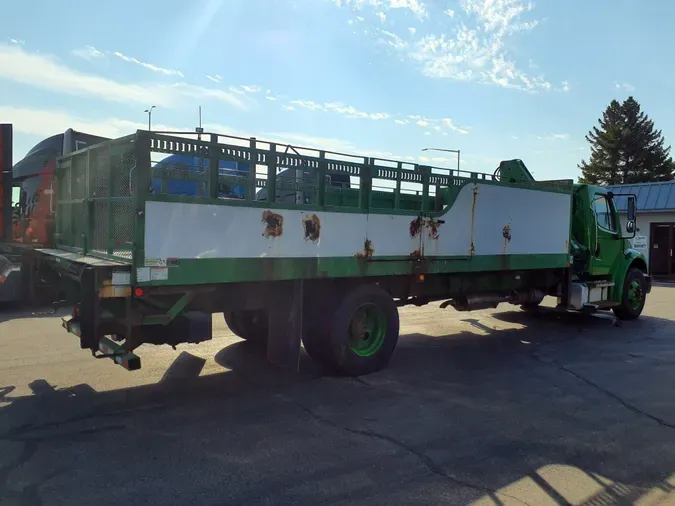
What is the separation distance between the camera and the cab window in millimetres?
10234

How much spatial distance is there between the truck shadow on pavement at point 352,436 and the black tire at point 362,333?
A: 200mm

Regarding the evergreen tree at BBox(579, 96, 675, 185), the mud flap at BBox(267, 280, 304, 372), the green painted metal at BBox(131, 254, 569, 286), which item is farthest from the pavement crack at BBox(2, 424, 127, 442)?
the evergreen tree at BBox(579, 96, 675, 185)

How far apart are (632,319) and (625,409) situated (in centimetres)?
662

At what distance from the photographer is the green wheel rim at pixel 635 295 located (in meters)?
11.1

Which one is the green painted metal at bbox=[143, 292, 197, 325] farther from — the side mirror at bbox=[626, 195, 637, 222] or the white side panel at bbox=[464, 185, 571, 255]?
the side mirror at bbox=[626, 195, 637, 222]

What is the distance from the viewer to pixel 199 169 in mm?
5234

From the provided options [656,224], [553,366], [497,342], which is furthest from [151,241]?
[656,224]

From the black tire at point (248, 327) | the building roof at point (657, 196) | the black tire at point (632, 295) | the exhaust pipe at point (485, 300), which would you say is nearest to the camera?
the black tire at point (248, 327)

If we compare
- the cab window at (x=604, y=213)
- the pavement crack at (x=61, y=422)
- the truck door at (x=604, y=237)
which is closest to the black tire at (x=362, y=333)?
the pavement crack at (x=61, y=422)

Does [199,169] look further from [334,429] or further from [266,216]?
[334,429]

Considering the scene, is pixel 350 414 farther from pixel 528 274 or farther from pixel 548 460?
pixel 528 274

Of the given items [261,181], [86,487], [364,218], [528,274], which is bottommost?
[86,487]

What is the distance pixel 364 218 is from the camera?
20.6 feet

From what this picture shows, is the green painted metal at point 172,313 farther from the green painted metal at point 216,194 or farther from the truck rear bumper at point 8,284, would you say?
the truck rear bumper at point 8,284
